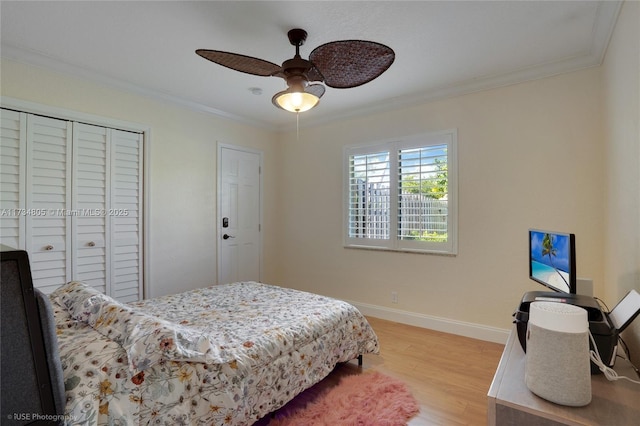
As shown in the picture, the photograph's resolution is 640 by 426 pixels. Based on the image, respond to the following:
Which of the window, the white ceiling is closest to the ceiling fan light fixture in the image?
the white ceiling

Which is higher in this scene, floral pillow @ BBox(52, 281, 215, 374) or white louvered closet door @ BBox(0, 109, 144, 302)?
white louvered closet door @ BBox(0, 109, 144, 302)

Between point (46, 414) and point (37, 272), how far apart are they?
2.23 m

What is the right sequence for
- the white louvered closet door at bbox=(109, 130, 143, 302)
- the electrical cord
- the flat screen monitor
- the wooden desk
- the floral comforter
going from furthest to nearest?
the white louvered closet door at bbox=(109, 130, 143, 302)
the flat screen monitor
the floral comforter
the electrical cord
the wooden desk

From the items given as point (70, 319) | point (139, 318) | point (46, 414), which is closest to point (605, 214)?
point (139, 318)

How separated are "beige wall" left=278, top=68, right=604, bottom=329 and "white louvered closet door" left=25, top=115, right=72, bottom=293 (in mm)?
2763

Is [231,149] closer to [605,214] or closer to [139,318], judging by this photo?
[139,318]

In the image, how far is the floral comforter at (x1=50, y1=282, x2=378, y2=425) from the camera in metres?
1.24

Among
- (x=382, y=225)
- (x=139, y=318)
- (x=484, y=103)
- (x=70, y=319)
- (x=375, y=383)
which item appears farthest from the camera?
(x=382, y=225)

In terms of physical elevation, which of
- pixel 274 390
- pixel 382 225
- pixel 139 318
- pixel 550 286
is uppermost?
pixel 382 225

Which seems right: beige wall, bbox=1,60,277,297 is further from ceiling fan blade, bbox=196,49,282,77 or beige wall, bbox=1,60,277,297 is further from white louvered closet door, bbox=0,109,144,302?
ceiling fan blade, bbox=196,49,282,77

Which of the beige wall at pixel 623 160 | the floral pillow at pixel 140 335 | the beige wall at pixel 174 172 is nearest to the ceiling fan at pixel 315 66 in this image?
the beige wall at pixel 623 160

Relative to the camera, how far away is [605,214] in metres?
2.47

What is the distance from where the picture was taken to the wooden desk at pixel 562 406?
37.2 inches

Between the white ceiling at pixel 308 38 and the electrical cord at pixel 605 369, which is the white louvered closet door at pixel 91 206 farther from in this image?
the electrical cord at pixel 605 369
